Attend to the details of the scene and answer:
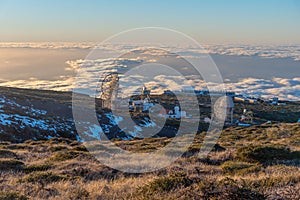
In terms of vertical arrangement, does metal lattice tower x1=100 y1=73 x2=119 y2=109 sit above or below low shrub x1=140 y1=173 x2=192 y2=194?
below

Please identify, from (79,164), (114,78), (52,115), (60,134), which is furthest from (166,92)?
(79,164)

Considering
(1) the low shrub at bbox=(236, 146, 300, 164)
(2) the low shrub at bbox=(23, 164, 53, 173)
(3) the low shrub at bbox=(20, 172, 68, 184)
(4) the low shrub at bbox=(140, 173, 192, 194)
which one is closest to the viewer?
(4) the low shrub at bbox=(140, 173, 192, 194)

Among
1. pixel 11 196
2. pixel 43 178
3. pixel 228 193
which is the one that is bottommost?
pixel 43 178

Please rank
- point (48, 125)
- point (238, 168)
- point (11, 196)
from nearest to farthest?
point (11, 196), point (238, 168), point (48, 125)

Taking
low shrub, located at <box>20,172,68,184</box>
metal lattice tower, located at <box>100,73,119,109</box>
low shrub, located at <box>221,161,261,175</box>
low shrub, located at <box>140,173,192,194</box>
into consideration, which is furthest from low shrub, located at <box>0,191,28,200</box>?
metal lattice tower, located at <box>100,73,119,109</box>

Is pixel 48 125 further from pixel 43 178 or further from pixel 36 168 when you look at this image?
pixel 43 178

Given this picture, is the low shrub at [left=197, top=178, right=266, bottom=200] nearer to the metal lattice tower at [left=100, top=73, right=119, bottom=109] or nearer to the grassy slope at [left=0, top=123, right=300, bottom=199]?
the grassy slope at [left=0, top=123, right=300, bottom=199]

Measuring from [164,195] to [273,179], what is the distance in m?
2.87

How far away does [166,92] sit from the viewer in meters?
176

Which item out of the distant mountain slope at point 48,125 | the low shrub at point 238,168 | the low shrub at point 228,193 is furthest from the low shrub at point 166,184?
the distant mountain slope at point 48,125

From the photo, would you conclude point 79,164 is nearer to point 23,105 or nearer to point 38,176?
point 38,176

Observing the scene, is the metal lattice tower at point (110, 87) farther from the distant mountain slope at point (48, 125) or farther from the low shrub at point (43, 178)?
the low shrub at point (43, 178)

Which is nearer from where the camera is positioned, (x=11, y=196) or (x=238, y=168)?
(x=11, y=196)

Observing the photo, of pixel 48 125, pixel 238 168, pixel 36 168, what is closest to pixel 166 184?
pixel 238 168
